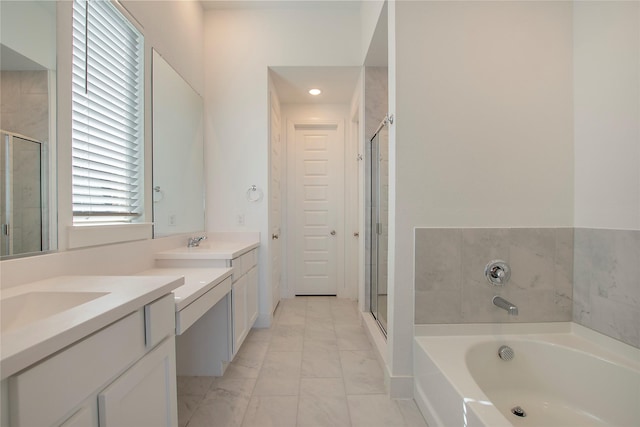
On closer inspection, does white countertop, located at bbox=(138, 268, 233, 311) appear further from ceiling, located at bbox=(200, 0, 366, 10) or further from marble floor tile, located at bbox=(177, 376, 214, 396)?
ceiling, located at bbox=(200, 0, 366, 10)

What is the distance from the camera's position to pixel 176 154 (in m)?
2.13

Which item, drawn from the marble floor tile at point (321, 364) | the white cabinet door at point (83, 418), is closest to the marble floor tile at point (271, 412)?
the marble floor tile at point (321, 364)

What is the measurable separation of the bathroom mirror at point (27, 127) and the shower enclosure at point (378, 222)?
6.13ft

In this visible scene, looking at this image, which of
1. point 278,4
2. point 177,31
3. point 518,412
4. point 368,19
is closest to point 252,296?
point 518,412

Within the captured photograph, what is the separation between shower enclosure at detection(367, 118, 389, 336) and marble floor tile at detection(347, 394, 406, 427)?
0.61 m

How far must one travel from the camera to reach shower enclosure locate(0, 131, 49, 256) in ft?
3.11

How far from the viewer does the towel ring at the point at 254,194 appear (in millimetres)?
2627

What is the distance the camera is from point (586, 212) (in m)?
1.55

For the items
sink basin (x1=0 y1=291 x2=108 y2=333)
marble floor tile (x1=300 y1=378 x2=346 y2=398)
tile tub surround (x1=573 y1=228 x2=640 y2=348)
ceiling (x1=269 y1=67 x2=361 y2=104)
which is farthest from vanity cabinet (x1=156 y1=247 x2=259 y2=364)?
tile tub surround (x1=573 y1=228 x2=640 y2=348)

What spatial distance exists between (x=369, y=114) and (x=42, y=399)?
270cm

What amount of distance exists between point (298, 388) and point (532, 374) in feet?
4.36

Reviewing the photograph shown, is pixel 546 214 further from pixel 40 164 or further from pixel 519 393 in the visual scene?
pixel 40 164

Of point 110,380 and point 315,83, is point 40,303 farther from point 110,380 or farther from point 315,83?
point 315,83

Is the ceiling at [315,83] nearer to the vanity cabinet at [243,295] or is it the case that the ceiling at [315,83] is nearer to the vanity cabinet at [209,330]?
the vanity cabinet at [243,295]
